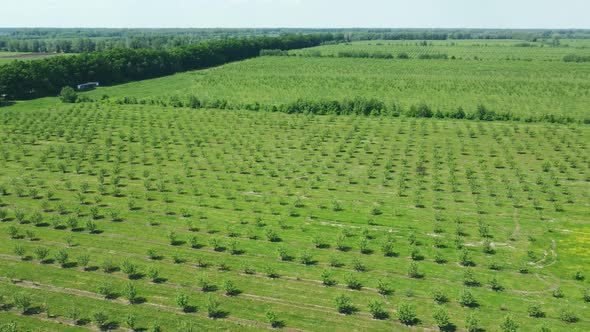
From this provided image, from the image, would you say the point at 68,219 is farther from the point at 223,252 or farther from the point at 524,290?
the point at 524,290

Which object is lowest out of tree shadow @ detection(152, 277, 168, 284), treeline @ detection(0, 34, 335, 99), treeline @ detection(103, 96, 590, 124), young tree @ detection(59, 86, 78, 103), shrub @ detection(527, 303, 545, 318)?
shrub @ detection(527, 303, 545, 318)

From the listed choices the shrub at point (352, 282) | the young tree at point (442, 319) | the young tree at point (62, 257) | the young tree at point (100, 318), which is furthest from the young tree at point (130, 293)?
the young tree at point (442, 319)

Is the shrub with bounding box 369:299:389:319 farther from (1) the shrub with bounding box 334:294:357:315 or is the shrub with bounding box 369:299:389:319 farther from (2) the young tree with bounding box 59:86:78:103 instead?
(2) the young tree with bounding box 59:86:78:103

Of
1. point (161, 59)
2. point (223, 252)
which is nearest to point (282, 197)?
point (223, 252)

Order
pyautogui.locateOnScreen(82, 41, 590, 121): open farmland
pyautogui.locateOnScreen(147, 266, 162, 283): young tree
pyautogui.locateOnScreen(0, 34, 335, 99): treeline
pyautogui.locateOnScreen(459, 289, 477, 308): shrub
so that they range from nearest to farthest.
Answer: pyautogui.locateOnScreen(459, 289, 477, 308): shrub → pyautogui.locateOnScreen(147, 266, 162, 283): young tree → pyautogui.locateOnScreen(82, 41, 590, 121): open farmland → pyautogui.locateOnScreen(0, 34, 335, 99): treeline

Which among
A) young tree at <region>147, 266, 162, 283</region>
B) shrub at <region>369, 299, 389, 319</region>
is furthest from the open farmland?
shrub at <region>369, 299, 389, 319</region>

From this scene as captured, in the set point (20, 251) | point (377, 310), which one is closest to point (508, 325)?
point (377, 310)
